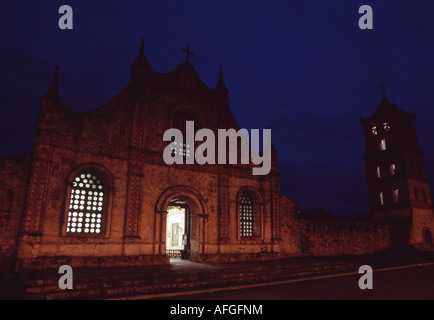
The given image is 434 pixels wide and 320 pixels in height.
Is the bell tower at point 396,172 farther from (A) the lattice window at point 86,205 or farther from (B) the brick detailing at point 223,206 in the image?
(A) the lattice window at point 86,205

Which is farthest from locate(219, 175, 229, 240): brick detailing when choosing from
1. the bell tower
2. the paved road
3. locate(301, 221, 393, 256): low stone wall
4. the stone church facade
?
the bell tower

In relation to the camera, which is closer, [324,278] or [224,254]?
[324,278]

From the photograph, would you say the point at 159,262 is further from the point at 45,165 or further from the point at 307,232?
the point at 307,232

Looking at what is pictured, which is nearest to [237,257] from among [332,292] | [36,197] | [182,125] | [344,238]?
[332,292]

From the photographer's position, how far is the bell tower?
2924cm

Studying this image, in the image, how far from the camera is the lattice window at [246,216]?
18.3m

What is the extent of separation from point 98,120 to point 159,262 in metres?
7.73

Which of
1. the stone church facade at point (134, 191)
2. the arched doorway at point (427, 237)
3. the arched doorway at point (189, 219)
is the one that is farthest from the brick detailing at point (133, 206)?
the arched doorway at point (427, 237)

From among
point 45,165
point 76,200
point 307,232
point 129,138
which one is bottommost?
point 307,232

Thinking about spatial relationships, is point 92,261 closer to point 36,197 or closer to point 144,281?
point 36,197

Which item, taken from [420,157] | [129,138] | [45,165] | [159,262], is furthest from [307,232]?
[420,157]

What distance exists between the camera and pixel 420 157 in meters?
31.6

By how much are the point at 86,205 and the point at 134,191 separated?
7.43ft

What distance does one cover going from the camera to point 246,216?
61.1 ft
